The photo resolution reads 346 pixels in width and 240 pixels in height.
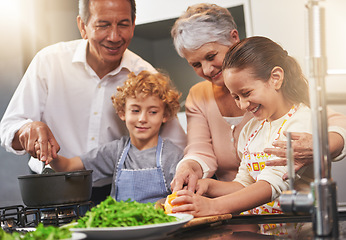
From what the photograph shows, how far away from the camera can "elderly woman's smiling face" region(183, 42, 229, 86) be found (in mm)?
1599

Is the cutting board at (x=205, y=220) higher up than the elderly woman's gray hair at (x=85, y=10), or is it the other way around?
the elderly woman's gray hair at (x=85, y=10)

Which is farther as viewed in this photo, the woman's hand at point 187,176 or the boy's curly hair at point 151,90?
the boy's curly hair at point 151,90

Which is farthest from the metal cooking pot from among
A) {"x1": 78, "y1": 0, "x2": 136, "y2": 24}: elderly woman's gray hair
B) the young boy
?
{"x1": 78, "y1": 0, "x2": 136, "y2": 24}: elderly woman's gray hair

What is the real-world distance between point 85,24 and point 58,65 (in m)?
0.21

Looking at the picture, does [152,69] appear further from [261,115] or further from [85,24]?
[261,115]

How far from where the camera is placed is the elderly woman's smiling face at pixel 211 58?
1.60 m

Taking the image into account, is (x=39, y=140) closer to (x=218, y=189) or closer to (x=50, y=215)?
(x=50, y=215)

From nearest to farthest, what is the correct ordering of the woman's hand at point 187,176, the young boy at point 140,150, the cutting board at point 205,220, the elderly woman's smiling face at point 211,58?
the cutting board at point 205,220 → the woman's hand at point 187,176 → the elderly woman's smiling face at point 211,58 → the young boy at point 140,150

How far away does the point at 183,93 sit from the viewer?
1738mm

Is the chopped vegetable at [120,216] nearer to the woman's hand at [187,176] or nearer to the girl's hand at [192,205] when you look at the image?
the girl's hand at [192,205]

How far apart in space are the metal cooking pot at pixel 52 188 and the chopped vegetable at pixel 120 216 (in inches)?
18.4

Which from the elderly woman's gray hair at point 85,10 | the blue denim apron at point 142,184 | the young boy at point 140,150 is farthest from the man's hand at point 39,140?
the elderly woman's gray hair at point 85,10

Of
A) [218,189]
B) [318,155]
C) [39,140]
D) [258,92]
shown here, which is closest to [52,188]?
[39,140]

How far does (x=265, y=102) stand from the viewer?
140cm
